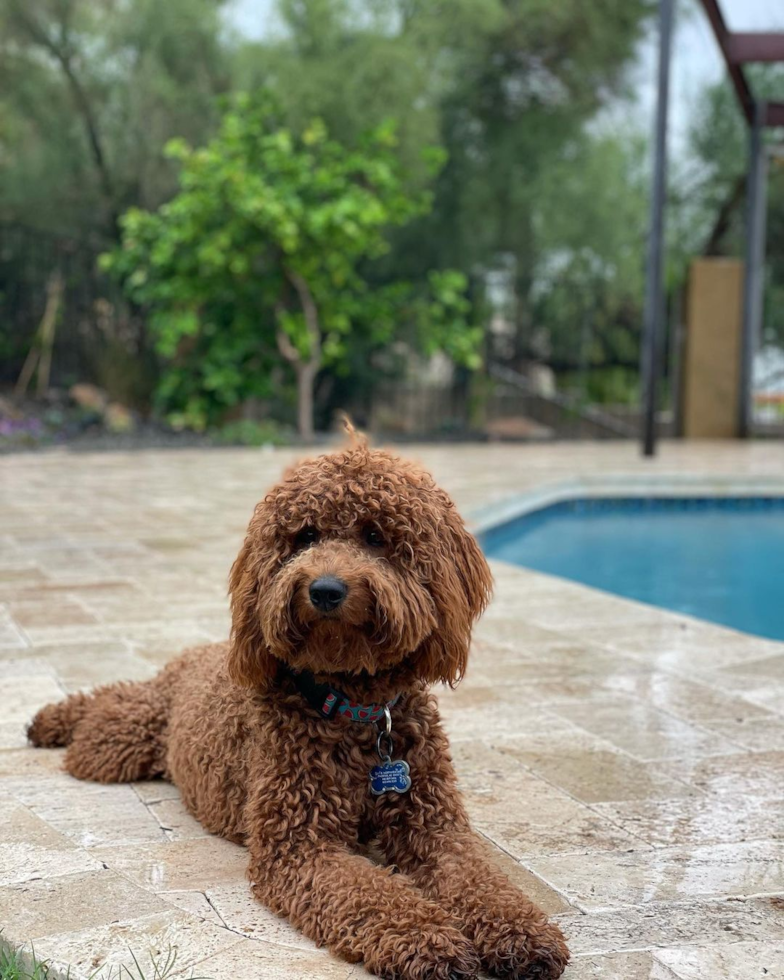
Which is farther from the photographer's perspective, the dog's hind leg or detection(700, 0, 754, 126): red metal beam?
detection(700, 0, 754, 126): red metal beam

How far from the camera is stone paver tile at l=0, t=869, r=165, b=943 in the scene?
2.21 metres

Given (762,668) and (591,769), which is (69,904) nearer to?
(591,769)

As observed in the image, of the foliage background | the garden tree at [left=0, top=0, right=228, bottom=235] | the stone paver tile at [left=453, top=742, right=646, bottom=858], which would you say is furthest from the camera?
the garden tree at [left=0, top=0, right=228, bottom=235]

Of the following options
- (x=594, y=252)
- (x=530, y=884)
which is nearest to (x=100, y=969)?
(x=530, y=884)

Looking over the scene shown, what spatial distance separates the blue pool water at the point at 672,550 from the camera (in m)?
7.28

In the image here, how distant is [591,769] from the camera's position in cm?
322

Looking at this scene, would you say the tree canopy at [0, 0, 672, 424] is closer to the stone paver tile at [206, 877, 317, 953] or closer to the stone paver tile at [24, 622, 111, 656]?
the stone paver tile at [24, 622, 111, 656]

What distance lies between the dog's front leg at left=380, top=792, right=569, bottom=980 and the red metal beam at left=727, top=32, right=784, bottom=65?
36.0ft

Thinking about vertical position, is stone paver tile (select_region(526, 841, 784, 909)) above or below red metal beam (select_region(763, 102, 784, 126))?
below

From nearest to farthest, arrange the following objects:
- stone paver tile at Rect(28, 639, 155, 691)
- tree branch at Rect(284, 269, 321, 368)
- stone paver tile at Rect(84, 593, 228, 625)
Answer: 1. stone paver tile at Rect(28, 639, 155, 691)
2. stone paver tile at Rect(84, 593, 228, 625)
3. tree branch at Rect(284, 269, 321, 368)

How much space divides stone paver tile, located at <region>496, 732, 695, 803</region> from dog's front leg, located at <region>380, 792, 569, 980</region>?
583 millimetres

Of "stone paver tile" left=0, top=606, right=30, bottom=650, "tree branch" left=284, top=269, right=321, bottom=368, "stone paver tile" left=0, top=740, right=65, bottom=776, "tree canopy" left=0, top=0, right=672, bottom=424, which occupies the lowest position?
"stone paver tile" left=0, top=740, right=65, bottom=776

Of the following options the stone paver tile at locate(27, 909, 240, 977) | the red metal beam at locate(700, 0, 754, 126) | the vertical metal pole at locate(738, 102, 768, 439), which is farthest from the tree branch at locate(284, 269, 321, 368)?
the stone paver tile at locate(27, 909, 240, 977)

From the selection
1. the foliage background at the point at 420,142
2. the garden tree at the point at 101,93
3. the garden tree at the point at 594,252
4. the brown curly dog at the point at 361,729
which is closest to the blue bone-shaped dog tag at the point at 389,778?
the brown curly dog at the point at 361,729
